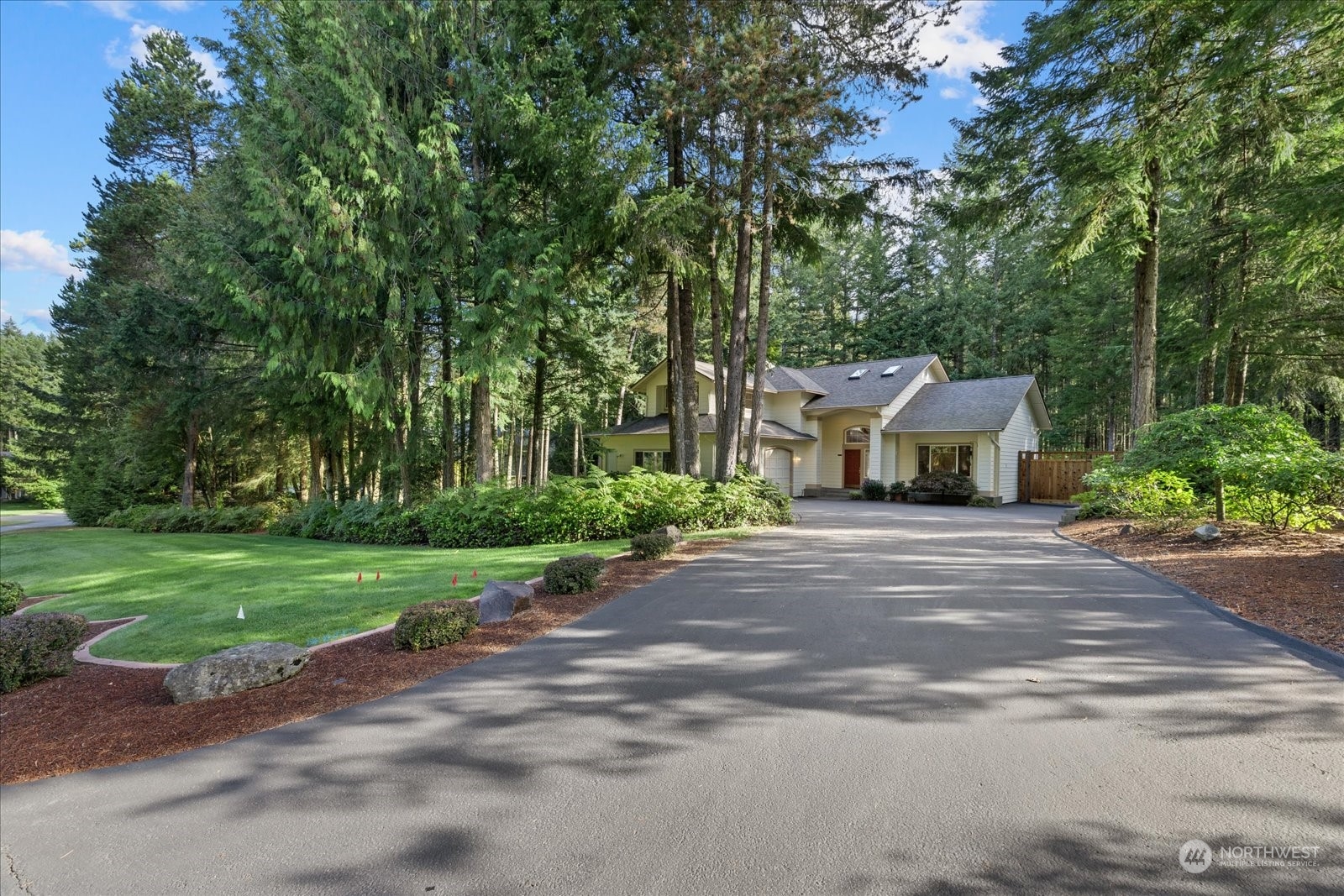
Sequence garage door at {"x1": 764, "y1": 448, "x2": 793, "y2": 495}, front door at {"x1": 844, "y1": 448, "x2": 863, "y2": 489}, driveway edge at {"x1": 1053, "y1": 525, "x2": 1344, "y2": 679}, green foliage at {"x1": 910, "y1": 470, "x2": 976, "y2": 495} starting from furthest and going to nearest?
front door at {"x1": 844, "y1": 448, "x2": 863, "y2": 489}, garage door at {"x1": 764, "y1": 448, "x2": 793, "y2": 495}, green foliage at {"x1": 910, "y1": 470, "x2": 976, "y2": 495}, driveway edge at {"x1": 1053, "y1": 525, "x2": 1344, "y2": 679}

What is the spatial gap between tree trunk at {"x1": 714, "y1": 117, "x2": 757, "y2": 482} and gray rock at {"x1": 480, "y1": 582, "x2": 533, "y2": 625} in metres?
7.76

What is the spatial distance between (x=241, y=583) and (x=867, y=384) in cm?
2248

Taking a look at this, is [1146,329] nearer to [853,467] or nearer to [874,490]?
[874,490]

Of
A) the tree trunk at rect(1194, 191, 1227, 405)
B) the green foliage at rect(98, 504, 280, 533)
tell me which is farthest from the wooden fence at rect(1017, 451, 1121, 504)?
the green foliage at rect(98, 504, 280, 533)

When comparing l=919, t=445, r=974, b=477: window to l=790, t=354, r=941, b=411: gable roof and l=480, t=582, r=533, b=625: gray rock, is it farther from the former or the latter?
l=480, t=582, r=533, b=625: gray rock

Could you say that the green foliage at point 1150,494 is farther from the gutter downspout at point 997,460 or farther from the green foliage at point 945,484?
the gutter downspout at point 997,460

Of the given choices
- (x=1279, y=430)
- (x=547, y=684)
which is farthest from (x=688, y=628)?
(x=1279, y=430)

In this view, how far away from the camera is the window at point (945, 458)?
22.4m

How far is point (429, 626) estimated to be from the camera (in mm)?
5203

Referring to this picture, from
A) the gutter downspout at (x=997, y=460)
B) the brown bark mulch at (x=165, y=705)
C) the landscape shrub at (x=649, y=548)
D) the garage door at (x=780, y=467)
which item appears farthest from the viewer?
the garage door at (x=780, y=467)

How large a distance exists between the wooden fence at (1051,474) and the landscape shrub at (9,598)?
25.6m

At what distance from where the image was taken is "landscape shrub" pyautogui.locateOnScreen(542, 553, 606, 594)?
700 centimetres

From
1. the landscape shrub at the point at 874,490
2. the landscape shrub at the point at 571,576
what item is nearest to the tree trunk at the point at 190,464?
the landscape shrub at the point at 571,576

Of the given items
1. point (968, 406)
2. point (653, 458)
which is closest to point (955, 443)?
point (968, 406)
